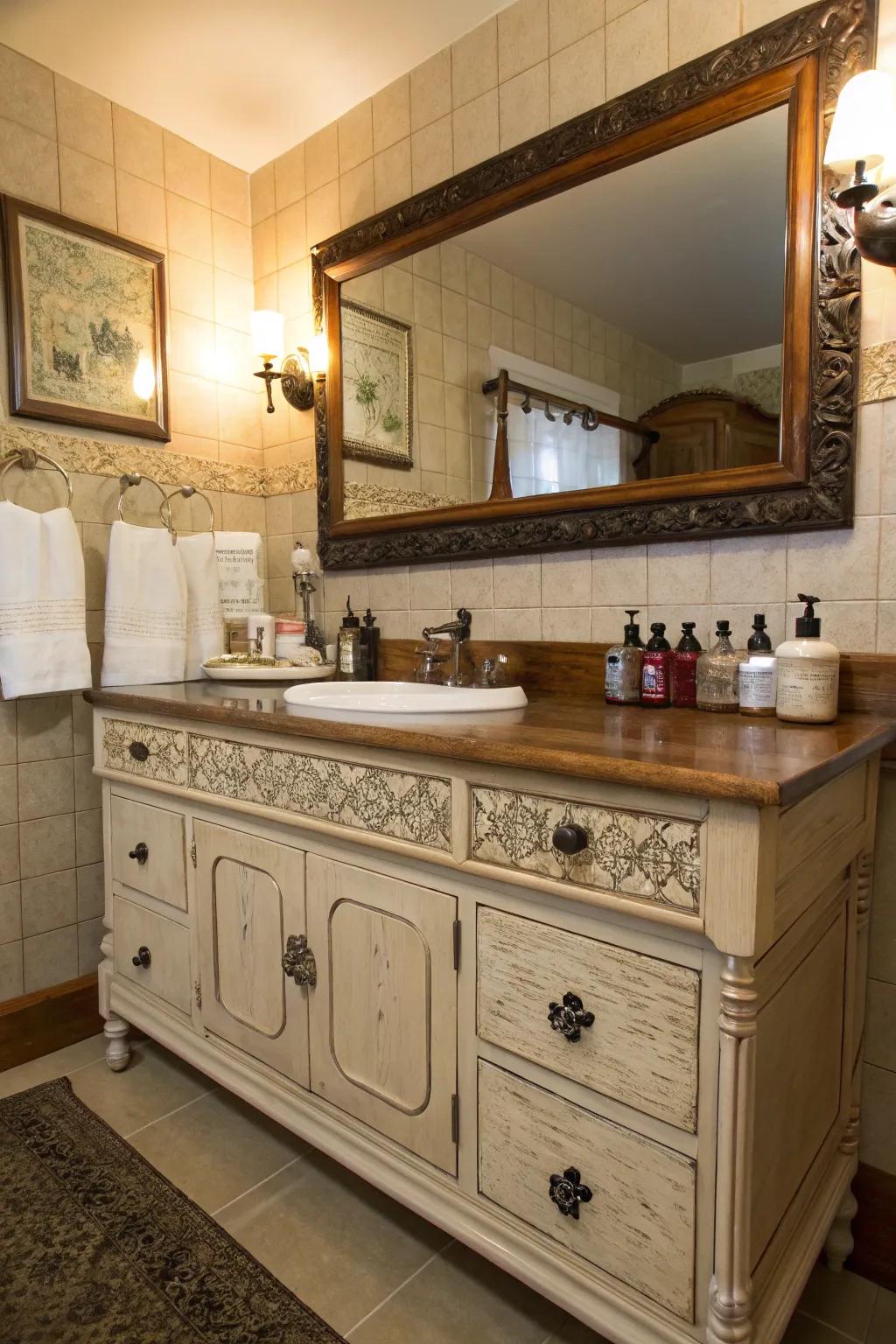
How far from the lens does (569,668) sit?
1.51 m

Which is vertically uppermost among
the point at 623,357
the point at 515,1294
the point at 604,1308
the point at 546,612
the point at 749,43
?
the point at 749,43

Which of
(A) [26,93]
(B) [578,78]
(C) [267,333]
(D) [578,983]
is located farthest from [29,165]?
(D) [578,983]

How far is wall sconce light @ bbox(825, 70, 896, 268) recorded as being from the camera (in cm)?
102

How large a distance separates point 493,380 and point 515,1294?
5.27 feet

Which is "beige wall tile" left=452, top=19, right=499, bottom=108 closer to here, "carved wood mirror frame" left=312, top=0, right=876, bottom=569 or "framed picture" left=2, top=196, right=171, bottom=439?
"carved wood mirror frame" left=312, top=0, right=876, bottom=569

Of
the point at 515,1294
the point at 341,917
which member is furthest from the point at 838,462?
the point at 515,1294

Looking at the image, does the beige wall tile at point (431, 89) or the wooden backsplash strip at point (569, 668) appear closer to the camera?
the wooden backsplash strip at point (569, 668)

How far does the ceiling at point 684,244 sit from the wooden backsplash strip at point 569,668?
537mm

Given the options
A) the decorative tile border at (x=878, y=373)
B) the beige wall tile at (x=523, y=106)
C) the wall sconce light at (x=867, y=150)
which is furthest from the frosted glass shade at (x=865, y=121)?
the beige wall tile at (x=523, y=106)

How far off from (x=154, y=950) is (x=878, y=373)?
1.70m

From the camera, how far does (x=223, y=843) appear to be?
1421 mm

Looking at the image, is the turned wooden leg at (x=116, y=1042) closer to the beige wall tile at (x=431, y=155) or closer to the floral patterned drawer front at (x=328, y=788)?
the floral patterned drawer front at (x=328, y=788)

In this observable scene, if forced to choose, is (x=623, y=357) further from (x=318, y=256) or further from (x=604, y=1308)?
(x=604, y=1308)

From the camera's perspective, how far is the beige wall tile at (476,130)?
5.29 feet
